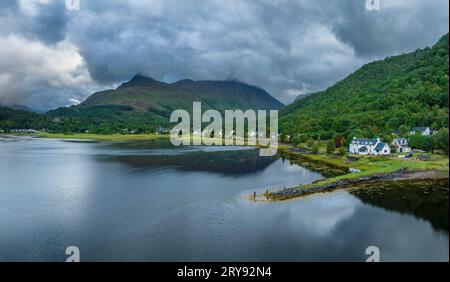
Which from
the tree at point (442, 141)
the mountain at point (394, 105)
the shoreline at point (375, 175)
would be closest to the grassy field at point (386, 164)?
the shoreline at point (375, 175)

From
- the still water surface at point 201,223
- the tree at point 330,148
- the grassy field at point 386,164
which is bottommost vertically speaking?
the still water surface at point 201,223

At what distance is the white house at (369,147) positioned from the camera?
199 feet

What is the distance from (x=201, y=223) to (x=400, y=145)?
149ft

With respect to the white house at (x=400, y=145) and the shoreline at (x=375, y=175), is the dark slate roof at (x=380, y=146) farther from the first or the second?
the shoreline at (x=375, y=175)

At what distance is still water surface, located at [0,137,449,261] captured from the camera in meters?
23.4

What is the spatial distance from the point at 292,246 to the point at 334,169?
33256 millimetres

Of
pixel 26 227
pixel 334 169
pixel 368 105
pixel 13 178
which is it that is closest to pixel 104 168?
pixel 13 178

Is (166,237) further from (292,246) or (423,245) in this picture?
(423,245)

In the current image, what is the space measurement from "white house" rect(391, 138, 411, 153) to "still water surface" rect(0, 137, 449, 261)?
67.0 ft

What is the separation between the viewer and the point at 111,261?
22.8m

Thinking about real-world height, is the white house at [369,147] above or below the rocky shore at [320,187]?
above

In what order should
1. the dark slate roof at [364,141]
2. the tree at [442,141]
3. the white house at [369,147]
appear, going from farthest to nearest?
1. the dark slate roof at [364,141]
2. the white house at [369,147]
3. the tree at [442,141]

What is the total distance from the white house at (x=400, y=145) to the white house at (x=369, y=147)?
2.04 meters
